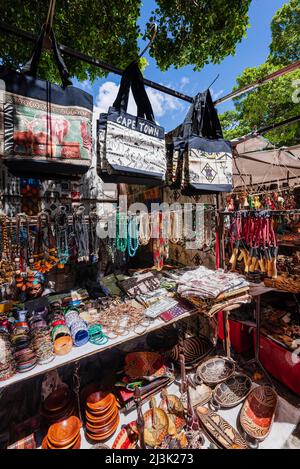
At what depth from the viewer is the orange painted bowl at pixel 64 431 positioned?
2061mm

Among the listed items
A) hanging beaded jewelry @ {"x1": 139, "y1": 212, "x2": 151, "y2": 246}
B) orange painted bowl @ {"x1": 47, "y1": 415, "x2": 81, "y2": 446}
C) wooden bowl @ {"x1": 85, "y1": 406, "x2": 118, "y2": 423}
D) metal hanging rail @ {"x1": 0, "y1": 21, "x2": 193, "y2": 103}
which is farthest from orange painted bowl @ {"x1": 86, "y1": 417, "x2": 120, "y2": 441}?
metal hanging rail @ {"x1": 0, "y1": 21, "x2": 193, "y2": 103}

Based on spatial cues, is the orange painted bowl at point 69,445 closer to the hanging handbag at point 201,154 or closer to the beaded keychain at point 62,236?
the beaded keychain at point 62,236

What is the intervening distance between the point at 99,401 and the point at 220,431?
4.77ft

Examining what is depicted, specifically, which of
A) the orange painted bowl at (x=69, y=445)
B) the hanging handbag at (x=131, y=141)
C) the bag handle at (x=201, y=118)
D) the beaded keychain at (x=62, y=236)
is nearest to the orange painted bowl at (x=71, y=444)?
the orange painted bowl at (x=69, y=445)

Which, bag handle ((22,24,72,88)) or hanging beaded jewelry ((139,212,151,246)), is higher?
bag handle ((22,24,72,88))

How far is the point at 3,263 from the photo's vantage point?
1.92m

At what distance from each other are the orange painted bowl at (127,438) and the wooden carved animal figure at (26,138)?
9.98 feet

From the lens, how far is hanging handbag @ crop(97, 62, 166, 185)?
1.64m

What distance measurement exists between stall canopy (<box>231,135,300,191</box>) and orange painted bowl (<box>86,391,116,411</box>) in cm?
435

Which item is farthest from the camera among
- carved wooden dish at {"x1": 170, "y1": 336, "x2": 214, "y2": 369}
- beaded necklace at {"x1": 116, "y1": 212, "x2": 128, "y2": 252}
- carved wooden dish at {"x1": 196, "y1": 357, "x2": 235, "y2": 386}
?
carved wooden dish at {"x1": 170, "y1": 336, "x2": 214, "y2": 369}

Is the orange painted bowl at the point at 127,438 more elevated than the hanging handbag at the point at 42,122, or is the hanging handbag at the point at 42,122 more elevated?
the hanging handbag at the point at 42,122

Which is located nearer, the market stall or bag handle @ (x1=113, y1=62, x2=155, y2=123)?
the market stall

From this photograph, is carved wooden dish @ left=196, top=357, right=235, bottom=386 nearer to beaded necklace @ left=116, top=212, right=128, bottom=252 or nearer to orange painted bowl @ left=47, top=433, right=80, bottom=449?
orange painted bowl @ left=47, top=433, right=80, bottom=449

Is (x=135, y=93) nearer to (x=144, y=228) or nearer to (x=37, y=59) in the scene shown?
(x=37, y=59)
